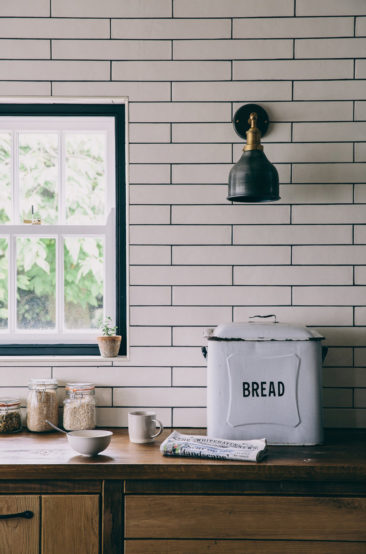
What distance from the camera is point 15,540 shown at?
1.75 m

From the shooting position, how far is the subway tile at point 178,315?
232 cm

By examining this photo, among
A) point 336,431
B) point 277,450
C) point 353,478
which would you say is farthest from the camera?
point 336,431

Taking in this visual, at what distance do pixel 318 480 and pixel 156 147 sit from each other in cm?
152

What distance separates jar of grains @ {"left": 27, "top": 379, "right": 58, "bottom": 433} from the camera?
220 cm

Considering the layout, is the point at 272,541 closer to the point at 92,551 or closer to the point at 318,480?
the point at 318,480

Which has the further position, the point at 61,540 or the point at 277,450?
the point at 277,450

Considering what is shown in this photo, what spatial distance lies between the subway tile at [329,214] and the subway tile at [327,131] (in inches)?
11.3

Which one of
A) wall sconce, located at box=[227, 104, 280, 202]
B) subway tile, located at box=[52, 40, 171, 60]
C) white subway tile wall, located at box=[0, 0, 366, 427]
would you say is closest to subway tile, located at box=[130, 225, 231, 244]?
white subway tile wall, located at box=[0, 0, 366, 427]

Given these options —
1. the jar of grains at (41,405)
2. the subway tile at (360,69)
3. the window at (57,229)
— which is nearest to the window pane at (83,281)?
the window at (57,229)

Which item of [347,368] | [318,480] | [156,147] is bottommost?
[318,480]

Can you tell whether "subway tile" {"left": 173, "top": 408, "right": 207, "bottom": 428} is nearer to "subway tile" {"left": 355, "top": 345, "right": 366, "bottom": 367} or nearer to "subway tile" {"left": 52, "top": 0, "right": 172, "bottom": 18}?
"subway tile" {"left": 355, "top": 345, "right": 366, "bottom": 367}

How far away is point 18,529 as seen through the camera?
176 centimetres

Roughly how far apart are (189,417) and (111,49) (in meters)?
1.69

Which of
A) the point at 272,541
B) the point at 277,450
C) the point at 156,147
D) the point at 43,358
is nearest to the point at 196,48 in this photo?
the point at 156,147
